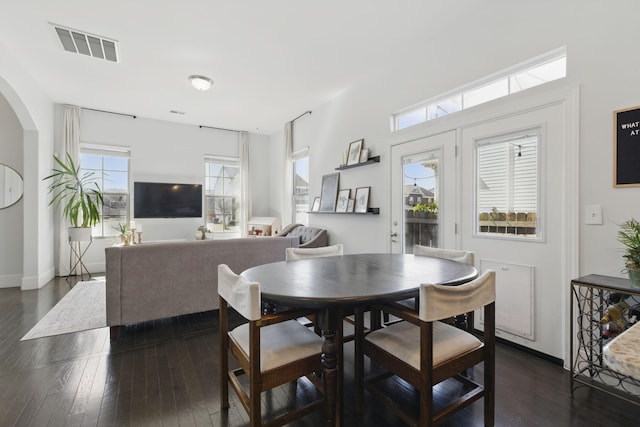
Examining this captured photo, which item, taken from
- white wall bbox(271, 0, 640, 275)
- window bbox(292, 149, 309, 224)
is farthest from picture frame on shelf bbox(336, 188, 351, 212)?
window bbox(292, 149, 309, 224)

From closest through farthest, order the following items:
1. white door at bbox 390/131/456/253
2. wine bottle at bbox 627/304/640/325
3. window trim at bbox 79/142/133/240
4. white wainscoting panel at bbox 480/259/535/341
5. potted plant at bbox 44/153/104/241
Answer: wine bottle at bbox 627/304/640/325
white wainscoting panel at bbox 480/259/535/341
white door at bbox 390/131/456/253
potted plant at bbox 44/153/104/241
window trim at bbox 79/142/133/240

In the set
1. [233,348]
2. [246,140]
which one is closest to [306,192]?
[246,140]

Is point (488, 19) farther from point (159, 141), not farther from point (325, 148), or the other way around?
point (159, 141)

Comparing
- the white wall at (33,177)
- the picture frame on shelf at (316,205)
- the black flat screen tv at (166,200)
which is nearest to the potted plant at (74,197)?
the white wall at (33,177)

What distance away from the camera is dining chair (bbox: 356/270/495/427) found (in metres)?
1.29

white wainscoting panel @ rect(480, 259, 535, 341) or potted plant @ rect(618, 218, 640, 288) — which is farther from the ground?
potted plant @ rect(618, 218, 640, 288)

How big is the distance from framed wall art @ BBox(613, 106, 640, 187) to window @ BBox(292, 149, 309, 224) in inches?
169

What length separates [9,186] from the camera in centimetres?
459

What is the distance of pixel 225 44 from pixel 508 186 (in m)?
3.17

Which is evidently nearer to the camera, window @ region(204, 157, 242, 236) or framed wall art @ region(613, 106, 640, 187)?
framed wall art @ region(613, 106, 640, 187)

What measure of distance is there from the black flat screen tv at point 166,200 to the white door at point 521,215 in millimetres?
5272

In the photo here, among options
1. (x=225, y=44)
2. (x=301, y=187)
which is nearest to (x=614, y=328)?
(x=225, y=44)

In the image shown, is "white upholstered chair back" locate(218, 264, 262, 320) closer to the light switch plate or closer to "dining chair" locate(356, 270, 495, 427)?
"dining chair" locate(356, 270, 495, 427)

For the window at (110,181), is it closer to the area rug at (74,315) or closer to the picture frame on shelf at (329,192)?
the area rug at (74,315)
